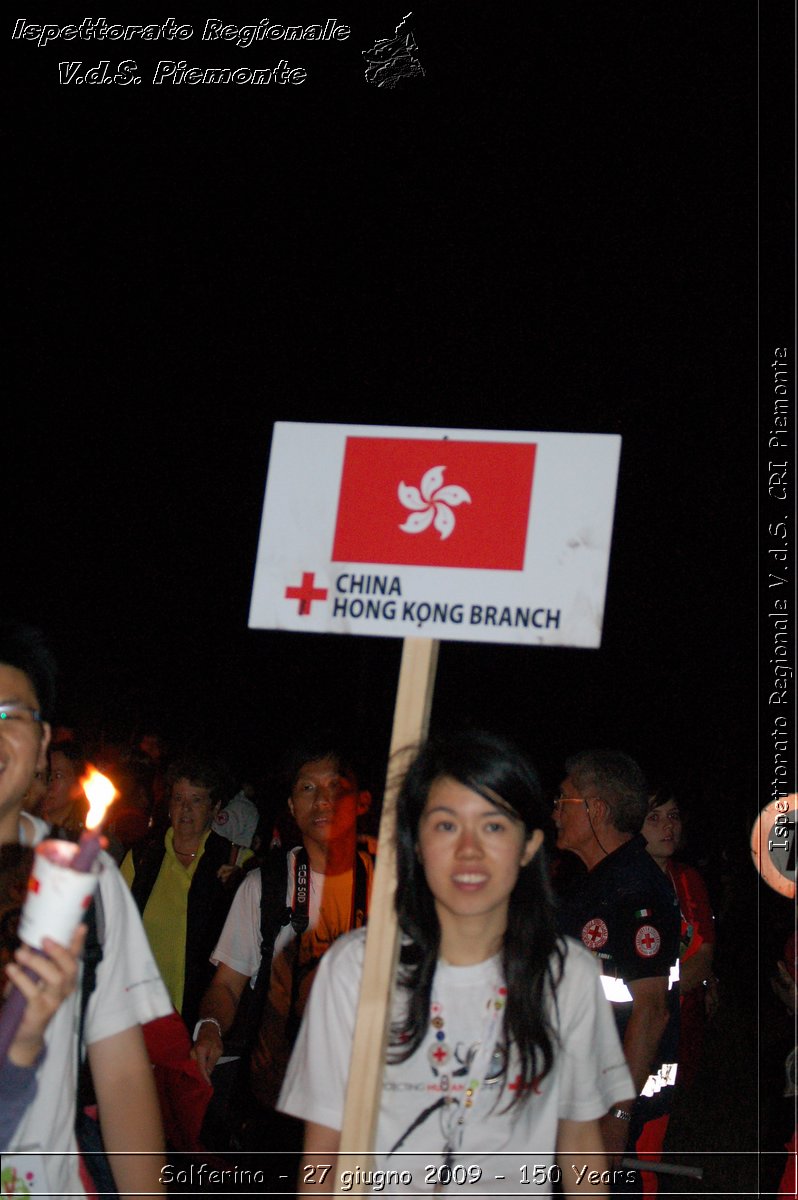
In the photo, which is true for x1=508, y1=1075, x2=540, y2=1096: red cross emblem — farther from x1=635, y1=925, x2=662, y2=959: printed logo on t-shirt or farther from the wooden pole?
x1=635, y1=925, x2=662, y2=959: printed logo on t-shirt

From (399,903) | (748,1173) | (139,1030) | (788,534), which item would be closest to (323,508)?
(399,903)

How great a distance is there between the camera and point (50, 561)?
42.9 feet

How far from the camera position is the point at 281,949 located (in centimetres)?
430

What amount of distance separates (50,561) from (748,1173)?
9.66 metres

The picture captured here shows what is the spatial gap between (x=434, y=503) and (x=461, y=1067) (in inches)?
46.7

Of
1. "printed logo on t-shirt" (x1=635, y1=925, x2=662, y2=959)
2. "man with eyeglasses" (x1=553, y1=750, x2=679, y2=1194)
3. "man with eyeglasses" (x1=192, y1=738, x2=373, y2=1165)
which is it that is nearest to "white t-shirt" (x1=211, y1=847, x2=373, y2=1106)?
"man with eyeglasses" (x1=192, y1=738, x2=373, y2=1165)

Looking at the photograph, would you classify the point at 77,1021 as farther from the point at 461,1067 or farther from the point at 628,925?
the point at 628,925

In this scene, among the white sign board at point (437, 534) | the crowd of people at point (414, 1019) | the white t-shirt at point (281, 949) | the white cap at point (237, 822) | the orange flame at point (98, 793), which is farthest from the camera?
the white cap at point (237, 822)

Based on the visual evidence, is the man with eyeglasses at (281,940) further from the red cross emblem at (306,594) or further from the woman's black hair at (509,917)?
the red cross emblem at (306,594)

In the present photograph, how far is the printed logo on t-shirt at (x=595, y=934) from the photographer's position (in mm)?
3980

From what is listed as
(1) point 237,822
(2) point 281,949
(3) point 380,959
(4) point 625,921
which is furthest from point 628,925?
(1) point 237,822

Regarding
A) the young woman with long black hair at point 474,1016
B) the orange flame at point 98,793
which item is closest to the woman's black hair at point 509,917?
the young woman with long black hair at point 474,1016

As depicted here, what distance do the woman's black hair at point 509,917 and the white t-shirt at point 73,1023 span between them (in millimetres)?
534

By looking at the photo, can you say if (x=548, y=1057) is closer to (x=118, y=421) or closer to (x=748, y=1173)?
(x=748, y=1173)
